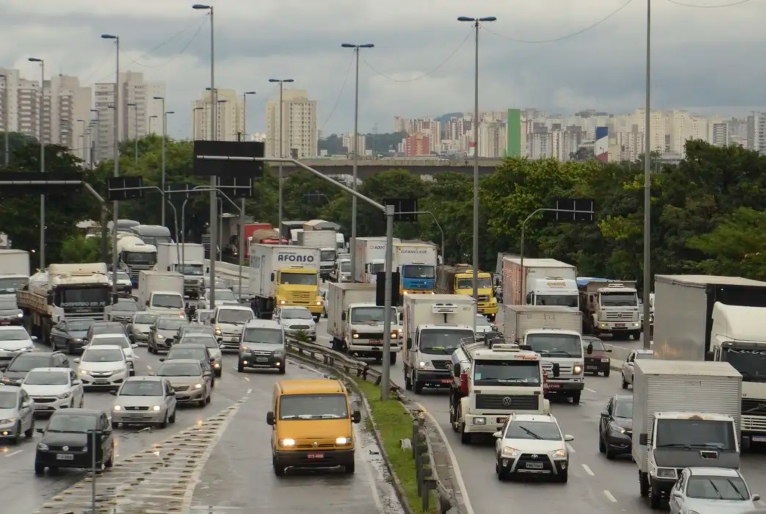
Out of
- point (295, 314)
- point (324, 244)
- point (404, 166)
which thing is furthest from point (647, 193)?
point (404, 166)

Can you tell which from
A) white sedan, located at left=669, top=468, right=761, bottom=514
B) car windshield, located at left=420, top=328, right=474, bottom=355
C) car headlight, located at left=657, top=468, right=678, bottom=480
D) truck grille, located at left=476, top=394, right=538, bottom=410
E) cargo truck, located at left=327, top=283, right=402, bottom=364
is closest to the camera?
white sedan, located at left=669, top=468, right=761, bottom=514

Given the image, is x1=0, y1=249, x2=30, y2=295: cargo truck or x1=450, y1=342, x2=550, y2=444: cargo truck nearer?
x1=450, y1=342, x2=550, y2=444: cargo truck

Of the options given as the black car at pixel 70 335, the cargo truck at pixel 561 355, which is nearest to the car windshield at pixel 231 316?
the black car at pixel 70 335

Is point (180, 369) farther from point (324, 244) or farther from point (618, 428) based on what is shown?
point (324, 244)

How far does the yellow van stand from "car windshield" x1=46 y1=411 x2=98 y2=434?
367cm

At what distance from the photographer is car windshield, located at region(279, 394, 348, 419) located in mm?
30438

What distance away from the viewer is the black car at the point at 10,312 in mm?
70644

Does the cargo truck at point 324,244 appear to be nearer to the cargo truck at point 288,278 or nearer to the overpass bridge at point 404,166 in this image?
the cargo truck at point 288,278

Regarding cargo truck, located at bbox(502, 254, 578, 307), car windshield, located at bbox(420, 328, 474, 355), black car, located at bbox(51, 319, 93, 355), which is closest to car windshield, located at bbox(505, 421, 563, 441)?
car windshield, located at bbox(420, 328, 474, 355)

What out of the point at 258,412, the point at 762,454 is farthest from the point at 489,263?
the point at 762,454

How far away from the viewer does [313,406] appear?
1208 inches

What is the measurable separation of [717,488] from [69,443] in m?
13.0

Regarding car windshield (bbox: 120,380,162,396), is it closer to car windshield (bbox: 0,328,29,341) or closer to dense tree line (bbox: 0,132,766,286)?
car windshield (bbox: 0,328,29,341)

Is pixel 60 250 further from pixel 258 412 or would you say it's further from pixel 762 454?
pixel 762 454
